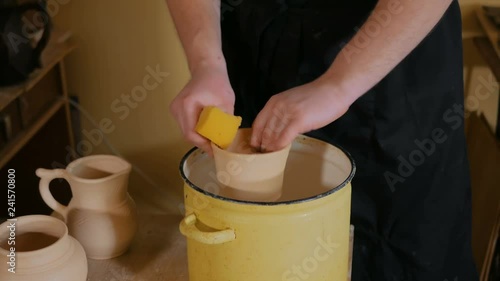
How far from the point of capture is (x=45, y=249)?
0.79 metres

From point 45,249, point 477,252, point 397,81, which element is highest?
point 397,81

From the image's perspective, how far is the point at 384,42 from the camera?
2.55 feet

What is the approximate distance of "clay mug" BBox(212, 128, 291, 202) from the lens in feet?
2.41

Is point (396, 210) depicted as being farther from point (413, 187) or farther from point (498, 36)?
point (498, 36)

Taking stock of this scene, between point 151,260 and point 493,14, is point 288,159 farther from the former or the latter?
point 493,14

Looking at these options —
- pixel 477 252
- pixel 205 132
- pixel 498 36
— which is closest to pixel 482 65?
pixel 498 36

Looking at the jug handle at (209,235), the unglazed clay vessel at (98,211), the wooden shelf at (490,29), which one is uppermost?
the jug handle at (209,235)

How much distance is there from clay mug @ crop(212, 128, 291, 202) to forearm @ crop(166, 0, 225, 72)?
14cm

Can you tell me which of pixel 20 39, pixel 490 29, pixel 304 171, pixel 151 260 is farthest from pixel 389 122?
pixel 20 39

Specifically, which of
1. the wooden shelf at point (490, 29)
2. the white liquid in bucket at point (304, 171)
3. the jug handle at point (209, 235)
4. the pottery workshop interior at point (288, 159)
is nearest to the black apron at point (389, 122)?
the pottery workshop interior at point (288, 159)

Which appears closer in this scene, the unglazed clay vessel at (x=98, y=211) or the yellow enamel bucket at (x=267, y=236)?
the yellow enamel bucket at (x=267, y=236)

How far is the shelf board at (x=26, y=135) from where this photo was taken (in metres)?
1.44

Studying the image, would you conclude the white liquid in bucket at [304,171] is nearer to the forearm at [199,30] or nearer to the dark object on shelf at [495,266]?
the forearm at [199,30]

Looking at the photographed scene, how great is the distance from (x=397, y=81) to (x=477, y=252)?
89cm
